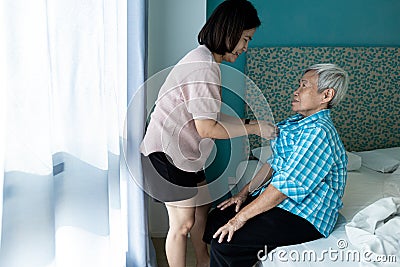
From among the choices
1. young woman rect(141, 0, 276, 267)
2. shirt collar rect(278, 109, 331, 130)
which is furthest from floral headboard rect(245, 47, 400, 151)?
young woman rect(141, 0, 276, 267)

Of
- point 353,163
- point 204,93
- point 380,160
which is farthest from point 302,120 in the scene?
point 380,160

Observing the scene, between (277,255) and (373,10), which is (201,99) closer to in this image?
(277,255)

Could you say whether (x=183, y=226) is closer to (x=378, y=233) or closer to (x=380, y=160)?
(x=378, y=233)

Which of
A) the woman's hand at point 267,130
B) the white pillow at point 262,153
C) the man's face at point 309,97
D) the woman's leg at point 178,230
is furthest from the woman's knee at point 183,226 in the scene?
the white pillow at point 262,153

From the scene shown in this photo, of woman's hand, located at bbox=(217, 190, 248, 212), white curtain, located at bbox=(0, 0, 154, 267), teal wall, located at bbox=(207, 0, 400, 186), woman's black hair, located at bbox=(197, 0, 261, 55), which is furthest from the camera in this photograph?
teal wall, located at bbox=(207, 0, 400, 186)

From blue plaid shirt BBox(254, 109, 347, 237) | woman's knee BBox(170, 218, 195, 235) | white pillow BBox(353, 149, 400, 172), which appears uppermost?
blue plaid shirt BBox(254, 109, 347, 237)

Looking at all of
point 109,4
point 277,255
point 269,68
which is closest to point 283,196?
point 277,255

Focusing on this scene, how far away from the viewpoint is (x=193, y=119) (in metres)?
2.18

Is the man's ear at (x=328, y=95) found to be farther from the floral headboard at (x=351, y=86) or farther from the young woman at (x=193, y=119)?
the floral headboard at (x=351, y=86)

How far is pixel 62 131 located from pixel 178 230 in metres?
0.84

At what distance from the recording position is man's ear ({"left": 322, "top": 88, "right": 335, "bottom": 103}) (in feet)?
7.18

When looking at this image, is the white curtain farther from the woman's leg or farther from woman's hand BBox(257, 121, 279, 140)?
woman's hand BBox(257, 121, 279, 140)

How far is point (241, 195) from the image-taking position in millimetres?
2406

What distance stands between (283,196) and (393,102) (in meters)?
1.94
